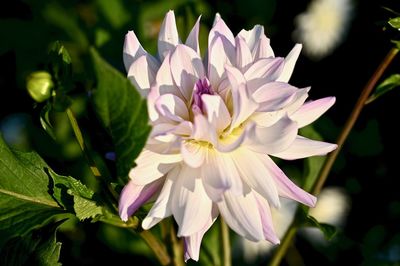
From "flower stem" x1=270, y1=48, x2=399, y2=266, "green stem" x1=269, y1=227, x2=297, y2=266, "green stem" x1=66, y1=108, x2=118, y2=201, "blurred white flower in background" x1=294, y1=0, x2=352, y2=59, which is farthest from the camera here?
"blurred white flower in background" x1=294, y1=0, x2=352, y2=59

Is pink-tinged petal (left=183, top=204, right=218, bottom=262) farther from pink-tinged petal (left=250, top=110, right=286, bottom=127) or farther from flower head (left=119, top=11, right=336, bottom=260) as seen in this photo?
pink-tinged petal (left=250, top=110, right=286, bottom=127)

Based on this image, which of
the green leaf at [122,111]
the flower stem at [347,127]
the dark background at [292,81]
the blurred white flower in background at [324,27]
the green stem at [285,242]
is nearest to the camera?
the green leaf at [122,111]

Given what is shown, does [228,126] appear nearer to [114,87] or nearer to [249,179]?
[249,179]

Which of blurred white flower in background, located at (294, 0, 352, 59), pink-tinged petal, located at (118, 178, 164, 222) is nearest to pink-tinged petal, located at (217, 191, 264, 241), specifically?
pink-tinged petal, located at (118, 178, 164, 222)

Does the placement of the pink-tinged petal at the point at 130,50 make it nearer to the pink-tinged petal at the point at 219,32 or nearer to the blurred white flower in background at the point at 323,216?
the pink-tinged petal at the point at 219,32

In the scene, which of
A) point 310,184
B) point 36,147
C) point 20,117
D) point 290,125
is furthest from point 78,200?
point 20,117

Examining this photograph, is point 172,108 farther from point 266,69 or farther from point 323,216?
point 323,216

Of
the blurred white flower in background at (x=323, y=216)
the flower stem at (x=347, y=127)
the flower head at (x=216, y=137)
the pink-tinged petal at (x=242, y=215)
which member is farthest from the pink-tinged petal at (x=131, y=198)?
the blurred white flower in background at (x=323, y=216)
